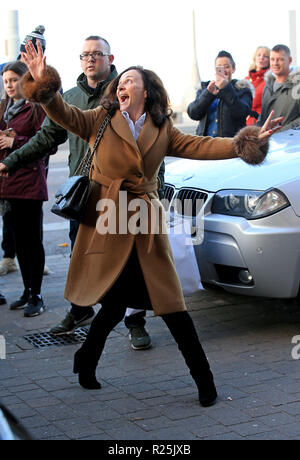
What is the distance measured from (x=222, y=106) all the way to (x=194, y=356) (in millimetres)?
3624

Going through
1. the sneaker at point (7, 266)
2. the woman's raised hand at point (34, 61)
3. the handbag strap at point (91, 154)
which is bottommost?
the sneaker at point (7, 266)

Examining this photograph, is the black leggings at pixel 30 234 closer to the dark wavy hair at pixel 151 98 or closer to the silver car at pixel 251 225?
the silver car at pixel 251 225

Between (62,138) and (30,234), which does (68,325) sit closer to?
(30,234)

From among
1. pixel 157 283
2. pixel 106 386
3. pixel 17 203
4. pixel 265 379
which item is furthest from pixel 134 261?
pixel 17 203

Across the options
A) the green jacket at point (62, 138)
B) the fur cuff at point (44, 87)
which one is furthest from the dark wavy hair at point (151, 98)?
the green jacket at point (62, 138)

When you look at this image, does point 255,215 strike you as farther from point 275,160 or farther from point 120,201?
point 120,201

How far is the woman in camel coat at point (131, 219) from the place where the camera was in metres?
4.34

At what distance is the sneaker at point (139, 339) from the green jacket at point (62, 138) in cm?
123

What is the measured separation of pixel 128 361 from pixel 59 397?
2.38ft

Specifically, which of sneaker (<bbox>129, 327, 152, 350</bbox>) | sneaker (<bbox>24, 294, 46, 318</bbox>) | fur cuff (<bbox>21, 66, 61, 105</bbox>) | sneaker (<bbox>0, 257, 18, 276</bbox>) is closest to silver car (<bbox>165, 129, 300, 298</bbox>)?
sneaker (<bbox>129, 327, 152, 350</bbox>)

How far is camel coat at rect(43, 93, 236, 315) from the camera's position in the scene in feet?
14.3

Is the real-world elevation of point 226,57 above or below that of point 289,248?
above

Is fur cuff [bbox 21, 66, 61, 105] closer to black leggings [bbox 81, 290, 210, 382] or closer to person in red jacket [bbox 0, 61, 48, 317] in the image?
black leggings [bbox 81, 290, 210, 382]

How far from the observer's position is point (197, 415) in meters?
4.12
